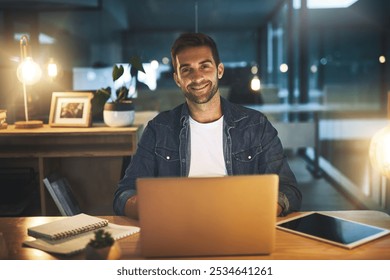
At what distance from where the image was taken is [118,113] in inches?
134

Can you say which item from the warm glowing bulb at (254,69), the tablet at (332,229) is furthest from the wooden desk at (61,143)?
the warm glowing bulb at (254,69)

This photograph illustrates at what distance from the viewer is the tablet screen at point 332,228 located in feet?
4.70

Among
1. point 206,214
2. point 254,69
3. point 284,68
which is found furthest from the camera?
point 284,68

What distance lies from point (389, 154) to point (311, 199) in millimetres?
3623

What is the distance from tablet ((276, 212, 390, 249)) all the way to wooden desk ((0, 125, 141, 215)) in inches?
75.8

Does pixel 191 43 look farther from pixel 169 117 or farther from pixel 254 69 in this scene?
pixel 254 69

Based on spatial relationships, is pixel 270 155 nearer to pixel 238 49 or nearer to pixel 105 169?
pixel 105 169

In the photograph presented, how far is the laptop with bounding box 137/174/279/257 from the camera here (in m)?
1.16

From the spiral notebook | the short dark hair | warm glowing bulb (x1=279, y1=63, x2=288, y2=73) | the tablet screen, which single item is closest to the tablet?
the tablet screen

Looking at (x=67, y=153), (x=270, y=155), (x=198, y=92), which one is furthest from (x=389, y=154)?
(x=67, y=153)

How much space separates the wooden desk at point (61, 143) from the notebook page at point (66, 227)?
5.80ft

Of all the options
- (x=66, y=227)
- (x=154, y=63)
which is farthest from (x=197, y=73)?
(x=154, y=63)

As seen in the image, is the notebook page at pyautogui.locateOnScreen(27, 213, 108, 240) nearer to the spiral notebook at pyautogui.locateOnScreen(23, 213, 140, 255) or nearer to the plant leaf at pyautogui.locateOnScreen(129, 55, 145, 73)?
the spiral notebook at pyautogui.locateOnScreen(23, 213, 140, 255)

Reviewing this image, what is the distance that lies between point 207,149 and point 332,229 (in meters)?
0.71
